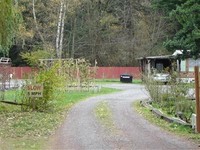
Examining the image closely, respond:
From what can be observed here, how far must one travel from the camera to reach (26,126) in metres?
15.0

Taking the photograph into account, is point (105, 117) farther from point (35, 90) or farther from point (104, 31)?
point (104, 31)

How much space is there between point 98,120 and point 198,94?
4.77m

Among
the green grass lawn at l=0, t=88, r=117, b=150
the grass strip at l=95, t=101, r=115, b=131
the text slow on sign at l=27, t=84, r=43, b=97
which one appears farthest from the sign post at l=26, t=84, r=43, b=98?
the grass strip at l=95, t=101, r=115, b=131

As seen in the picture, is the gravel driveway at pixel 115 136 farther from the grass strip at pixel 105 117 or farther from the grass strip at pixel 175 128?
the grass strip at pixel 175 128

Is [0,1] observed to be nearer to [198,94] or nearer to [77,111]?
[77,111]

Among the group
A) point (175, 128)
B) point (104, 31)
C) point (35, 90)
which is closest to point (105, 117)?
point (35, 90)

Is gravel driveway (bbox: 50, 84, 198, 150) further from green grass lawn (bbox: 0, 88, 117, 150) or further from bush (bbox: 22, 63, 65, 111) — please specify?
bush (bbox: 22, 63, 65, 111)

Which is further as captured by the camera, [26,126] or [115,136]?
[26,126]

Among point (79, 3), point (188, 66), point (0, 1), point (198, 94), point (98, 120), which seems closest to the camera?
point (198, 94)

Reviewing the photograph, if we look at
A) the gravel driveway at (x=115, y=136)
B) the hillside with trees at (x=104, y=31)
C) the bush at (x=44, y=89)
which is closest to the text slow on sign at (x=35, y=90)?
the bush at (x=44, y=89)

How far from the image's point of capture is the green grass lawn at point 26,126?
11.9m

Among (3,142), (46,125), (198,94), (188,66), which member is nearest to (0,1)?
(46,125)

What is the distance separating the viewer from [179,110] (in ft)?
61.1

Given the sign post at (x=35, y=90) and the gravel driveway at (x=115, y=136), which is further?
the sign post at (x=35, y=90)
